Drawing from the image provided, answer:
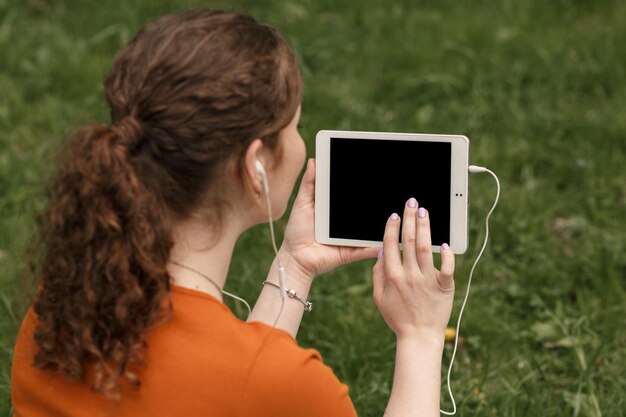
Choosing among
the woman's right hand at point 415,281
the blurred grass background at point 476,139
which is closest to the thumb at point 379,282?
the woman's right hand at point 415,281

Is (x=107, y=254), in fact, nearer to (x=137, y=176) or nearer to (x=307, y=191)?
(x=137, y=176)

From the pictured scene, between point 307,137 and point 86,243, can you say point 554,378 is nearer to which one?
point 307,137

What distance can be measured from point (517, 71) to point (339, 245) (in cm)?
228

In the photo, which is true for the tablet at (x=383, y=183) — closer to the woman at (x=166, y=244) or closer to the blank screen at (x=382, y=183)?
the blank screen at (x=382, y=183)

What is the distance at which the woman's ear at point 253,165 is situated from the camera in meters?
1.59

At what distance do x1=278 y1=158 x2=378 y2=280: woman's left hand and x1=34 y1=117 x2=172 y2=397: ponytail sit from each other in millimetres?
573

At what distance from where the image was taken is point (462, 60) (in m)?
4.18

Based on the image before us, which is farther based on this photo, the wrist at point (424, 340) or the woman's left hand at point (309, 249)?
the woman's left hand at point (309, 249)

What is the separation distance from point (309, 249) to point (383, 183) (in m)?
0.22

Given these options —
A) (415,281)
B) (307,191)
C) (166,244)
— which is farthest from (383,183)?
(166,244)

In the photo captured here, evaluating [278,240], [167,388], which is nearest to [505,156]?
[278,240]

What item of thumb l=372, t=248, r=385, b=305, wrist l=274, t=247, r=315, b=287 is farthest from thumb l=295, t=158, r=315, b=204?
thumb l=372, t=248, r=385, b=305

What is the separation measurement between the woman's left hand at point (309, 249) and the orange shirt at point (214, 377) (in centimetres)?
52

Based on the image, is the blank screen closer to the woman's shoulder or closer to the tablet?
the tablet
